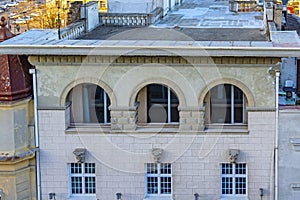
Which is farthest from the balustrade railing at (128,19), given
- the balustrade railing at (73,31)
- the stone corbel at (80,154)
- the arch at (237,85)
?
the stone corbel at (80,154)

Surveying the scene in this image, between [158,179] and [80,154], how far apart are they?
10.1 feet

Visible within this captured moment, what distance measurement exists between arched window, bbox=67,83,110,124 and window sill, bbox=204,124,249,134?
12.7 ft

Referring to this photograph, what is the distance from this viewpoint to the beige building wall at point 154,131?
24094 millimetres

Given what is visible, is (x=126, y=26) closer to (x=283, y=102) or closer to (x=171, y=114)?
(x=171, y=114)

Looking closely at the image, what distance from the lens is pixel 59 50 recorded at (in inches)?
921

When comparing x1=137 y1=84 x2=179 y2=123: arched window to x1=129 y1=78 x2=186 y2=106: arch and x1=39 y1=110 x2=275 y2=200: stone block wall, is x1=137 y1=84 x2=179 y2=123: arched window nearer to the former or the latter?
x1=129 y1=78 x2=186 y2=106: arch

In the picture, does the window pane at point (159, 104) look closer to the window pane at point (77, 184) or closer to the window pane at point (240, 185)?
the window pane at point (240, 185)

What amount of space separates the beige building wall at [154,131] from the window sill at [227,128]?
0.05 m

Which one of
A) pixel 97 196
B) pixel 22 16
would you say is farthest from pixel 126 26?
pixel 22 16

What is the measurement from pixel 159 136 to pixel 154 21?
9498 millimetres

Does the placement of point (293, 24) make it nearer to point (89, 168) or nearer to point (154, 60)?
point (154, 60)

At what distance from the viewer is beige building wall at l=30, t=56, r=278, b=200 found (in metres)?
24.1

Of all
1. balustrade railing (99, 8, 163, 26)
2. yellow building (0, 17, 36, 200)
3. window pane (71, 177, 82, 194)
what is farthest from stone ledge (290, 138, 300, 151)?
balustrade railing (99, 8, 163, 26)

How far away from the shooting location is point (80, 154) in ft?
80.9
